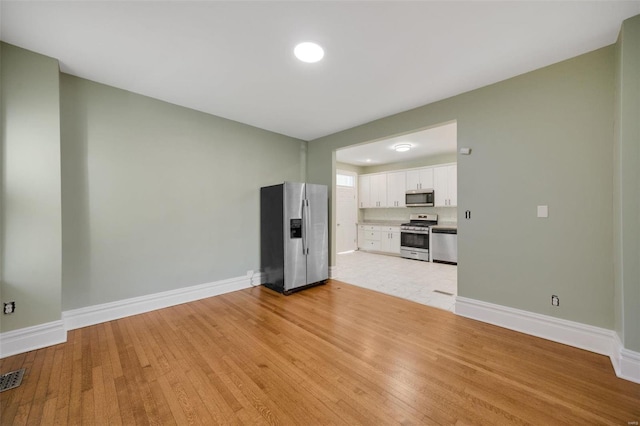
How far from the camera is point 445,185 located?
611 cm

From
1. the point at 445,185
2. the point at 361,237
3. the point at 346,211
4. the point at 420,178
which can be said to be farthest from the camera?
the point at 361,237

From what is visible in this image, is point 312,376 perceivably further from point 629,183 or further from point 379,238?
point 379,238

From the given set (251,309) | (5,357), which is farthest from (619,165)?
(5,357)

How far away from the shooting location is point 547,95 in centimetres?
241

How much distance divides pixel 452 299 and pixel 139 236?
4.41 meters

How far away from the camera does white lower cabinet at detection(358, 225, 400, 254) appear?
676 centimetres

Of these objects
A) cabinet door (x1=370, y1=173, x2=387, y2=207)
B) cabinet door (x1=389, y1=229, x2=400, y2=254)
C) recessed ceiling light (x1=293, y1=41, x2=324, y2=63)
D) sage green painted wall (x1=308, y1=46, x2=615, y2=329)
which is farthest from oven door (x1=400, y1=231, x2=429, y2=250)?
recessed ceiling light (x1=293, y1=41, x2=324, y2=63)

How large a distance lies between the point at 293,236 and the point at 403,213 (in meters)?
4.63

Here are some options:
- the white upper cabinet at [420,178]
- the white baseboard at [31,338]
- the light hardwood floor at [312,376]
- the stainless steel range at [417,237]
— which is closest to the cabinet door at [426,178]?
the white upper cabinet at [420,178]

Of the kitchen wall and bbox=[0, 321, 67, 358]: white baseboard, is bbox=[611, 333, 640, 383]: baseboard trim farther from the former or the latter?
bbox=[0, 321, 67, 358]: white baseboard

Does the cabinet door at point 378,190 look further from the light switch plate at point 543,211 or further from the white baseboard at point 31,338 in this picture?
the white baseboard at point 31,338

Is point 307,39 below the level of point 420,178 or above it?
above

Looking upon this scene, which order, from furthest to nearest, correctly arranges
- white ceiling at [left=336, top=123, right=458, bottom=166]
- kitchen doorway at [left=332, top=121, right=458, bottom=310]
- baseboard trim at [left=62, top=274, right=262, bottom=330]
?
white ceiling at [left=336, top=123, right=458, bottom=166] → kitchen doorway at [left=332, top=121, right=458, bottom=310] → baseboard trim at [left=62, top=274, right=262, bottom=330]

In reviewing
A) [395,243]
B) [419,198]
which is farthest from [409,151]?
[395,243]
